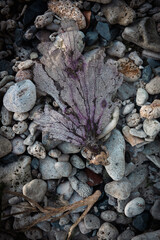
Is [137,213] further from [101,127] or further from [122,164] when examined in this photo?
[101,127]

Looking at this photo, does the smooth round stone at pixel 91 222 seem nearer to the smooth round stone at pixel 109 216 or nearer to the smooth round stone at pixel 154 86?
the smooth round stone at pixel 109 216

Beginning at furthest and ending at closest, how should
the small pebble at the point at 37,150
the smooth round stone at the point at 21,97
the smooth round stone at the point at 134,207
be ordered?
the smooth round stone at the point at 134,207, the small pebble at the point at 37,150, the smooth round stone at the point at 21,97

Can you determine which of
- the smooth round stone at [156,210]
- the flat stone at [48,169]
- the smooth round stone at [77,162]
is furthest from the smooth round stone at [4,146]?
the smooth round stone at [156,210]

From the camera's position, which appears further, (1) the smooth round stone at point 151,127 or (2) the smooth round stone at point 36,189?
(2) the smooth round stone at point 36,189

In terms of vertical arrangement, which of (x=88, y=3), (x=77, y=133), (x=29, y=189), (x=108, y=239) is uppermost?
(x=88, y=3)

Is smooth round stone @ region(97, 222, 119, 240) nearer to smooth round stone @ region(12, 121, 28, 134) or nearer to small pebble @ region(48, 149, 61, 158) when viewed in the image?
small pebble @ region(48, 149, 61, 158)

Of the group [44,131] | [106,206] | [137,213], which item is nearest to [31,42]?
[44,131]
